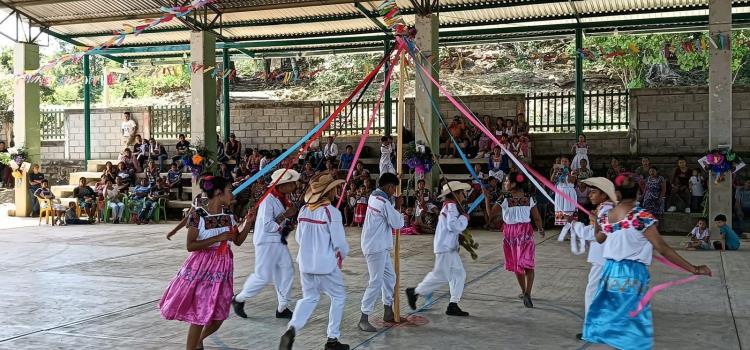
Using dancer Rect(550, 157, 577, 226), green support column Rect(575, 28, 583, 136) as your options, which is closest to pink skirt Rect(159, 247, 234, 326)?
dancer Rect(550, 157, 577, 226)

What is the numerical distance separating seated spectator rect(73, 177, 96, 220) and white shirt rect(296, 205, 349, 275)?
48.7 feet

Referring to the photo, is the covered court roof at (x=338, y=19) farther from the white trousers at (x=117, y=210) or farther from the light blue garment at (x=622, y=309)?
the light blue garment at (x=622, y=309)

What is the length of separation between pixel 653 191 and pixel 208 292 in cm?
1276

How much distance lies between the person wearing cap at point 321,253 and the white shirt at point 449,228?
1488 millimetres

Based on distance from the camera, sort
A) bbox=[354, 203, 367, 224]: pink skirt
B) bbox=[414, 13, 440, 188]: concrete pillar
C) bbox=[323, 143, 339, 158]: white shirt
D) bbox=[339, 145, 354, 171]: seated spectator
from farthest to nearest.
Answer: bbox=[323, 143, 339, 158]: white shirt, bbox=[339, 145, 354, 171]: seated spectator, bbox=[354, 203, 367, 224]: pink skirt, bbox=[414, 13, 440, 188]: concrete pillar

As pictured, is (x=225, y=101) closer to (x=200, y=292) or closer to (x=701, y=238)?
(x=701, y=238)

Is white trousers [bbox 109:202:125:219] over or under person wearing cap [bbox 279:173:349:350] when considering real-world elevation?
under

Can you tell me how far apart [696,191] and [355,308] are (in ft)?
35.9

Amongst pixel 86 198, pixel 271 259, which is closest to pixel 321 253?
pixel 271 259

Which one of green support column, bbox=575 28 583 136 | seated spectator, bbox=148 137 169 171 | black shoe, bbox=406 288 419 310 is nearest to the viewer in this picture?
black shoe, bbox=406 288 419 310

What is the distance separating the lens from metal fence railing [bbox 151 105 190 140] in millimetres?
23984

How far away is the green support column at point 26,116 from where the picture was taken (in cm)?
2072

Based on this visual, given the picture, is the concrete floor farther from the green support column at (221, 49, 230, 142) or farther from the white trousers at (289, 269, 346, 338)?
the green support column at (221, 49, 230, 142)

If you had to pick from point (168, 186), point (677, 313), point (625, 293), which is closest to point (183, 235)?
point (168, 186)
